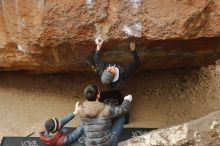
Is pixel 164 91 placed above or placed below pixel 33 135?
above

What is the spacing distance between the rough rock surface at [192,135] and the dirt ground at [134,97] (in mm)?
1642

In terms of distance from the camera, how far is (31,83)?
6.01 m

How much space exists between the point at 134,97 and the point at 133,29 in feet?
4.90

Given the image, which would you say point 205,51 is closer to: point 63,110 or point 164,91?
point 164,91

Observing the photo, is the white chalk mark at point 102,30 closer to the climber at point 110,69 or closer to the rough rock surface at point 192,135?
the climber at point 110,69

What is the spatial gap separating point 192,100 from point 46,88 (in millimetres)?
1656

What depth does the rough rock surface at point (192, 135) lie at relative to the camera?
12.3 feet

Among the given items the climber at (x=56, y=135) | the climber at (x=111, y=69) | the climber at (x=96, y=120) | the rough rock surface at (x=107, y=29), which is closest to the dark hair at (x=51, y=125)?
the climber at (x=56, y=135)

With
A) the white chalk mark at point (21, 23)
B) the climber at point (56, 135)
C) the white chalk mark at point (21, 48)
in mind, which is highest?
the white chalk mark at point (21, 23)

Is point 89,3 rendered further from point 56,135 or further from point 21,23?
point 56,135

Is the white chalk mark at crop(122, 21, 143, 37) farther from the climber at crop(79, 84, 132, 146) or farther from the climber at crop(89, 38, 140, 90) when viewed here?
the climber at crop(79, 84, 132, 146)

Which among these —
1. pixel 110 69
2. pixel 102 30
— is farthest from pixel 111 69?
pixel 102 30

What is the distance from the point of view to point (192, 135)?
3756mm

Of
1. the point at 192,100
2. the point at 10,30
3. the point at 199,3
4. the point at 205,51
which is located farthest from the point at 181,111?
the point at 10,30
